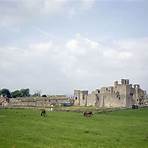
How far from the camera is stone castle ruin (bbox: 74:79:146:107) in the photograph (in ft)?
375

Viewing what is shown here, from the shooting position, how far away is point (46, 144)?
22.8m

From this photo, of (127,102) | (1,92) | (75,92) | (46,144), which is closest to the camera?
(46,144)

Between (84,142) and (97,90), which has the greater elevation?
(97,90)

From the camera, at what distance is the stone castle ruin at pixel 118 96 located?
11436 centimetres

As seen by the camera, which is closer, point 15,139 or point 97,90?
point 15,139

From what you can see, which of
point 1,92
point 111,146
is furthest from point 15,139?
point 1,92

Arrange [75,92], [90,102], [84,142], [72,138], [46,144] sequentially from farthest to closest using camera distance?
[75,92], [90,102], [72,138], [84,142], [46,144]

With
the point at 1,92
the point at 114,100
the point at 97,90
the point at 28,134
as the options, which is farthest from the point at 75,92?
the point at 28,134

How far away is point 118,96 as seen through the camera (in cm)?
11550

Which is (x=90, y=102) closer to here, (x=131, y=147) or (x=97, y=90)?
(x=97, y=90)

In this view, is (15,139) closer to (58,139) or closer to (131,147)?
(58,139)

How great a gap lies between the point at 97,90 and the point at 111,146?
108 meters

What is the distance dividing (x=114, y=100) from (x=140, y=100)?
830 cm

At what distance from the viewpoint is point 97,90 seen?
431 ft
